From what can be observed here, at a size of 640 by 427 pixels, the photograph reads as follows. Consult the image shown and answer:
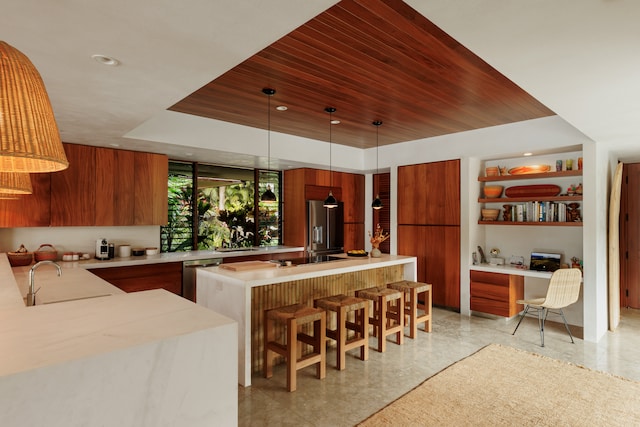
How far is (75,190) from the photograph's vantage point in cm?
430

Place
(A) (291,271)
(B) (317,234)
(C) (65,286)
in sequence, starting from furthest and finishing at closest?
(B) (317,234)
(A) (291,271)
(C) (65,286)

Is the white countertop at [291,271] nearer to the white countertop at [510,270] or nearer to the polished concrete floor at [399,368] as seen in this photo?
the polished concrete floor at [399,368]

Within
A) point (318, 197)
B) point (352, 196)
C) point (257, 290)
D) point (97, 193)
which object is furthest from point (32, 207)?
point (352, 196)

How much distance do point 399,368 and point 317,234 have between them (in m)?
3.23

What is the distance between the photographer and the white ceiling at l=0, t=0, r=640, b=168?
1.50 metres

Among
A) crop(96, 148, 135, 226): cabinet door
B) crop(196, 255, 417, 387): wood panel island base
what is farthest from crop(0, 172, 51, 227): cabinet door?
crop(196, 255, 417, 387): wood panel island base

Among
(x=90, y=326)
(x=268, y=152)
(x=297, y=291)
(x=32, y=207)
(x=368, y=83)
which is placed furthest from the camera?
(x=268, y=152)

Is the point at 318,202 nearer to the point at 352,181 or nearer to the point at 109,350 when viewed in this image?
the point at 352,181

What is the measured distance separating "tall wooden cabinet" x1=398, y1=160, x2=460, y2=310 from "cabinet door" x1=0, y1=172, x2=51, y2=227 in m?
4.81

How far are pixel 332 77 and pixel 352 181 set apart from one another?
12.8ft

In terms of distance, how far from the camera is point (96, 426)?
104 centimetres

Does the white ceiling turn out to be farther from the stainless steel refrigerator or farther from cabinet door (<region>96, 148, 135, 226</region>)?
the stainless steel refrigerator

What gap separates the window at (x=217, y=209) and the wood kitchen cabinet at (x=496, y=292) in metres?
3.43

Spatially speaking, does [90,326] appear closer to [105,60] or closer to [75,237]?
[105,60]
